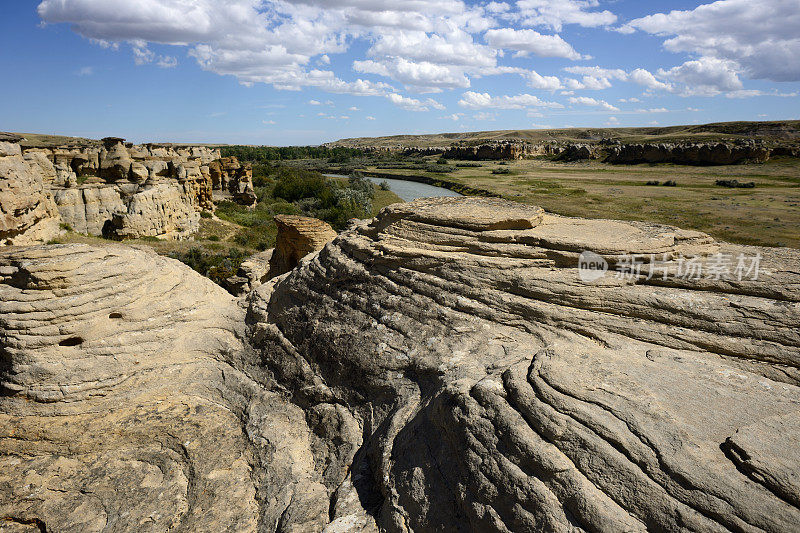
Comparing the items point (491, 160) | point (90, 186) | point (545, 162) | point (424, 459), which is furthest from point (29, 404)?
point (491, 160)

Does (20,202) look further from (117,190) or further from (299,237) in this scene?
(299,237)

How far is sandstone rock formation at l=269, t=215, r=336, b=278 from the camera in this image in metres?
16.3

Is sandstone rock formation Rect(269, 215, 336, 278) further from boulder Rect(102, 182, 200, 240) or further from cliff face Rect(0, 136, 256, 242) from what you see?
boulder Rect(102, 182, 200, 240)

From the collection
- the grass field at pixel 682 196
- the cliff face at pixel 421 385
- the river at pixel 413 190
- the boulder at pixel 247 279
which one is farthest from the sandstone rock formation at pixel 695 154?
the cliff face at pixel 421 385

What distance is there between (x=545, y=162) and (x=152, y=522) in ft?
346

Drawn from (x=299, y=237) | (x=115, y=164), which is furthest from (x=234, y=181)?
(x=299, y=237)

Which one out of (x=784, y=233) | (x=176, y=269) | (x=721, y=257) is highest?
(x=721, y=257)

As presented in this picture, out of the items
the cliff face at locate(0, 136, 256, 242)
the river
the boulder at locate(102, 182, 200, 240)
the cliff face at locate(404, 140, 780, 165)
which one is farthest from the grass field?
the cliff face at locate(0, 136, 256, 242)

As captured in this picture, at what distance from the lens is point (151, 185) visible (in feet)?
91.6

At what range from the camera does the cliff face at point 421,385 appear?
4.39 m

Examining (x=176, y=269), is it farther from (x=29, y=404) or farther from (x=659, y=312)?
(x=659, y=312)

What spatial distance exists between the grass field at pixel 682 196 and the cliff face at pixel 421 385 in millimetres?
30401

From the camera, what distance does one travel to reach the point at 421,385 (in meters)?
6.73

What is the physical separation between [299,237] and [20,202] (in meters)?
12.2
